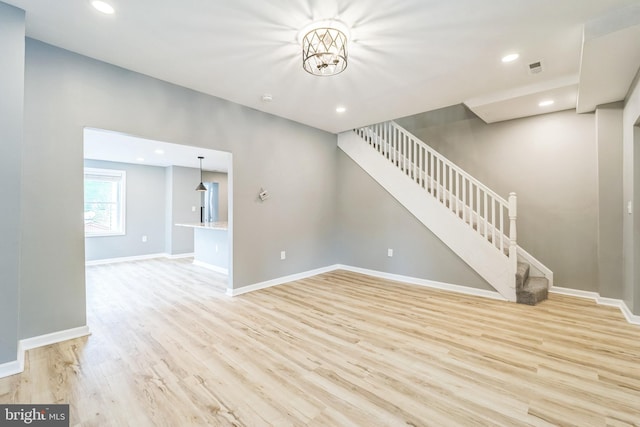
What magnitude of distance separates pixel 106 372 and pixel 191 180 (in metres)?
5.90

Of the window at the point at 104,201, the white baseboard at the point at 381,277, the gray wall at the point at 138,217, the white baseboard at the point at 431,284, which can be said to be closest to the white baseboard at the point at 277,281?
the white baseboard at the point at 381,277

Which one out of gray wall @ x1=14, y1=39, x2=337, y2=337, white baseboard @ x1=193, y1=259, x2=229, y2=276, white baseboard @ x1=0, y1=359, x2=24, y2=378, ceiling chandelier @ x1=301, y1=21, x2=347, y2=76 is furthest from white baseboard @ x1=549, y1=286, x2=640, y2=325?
white baseboard @ x1=0, y1=359, x2=24, y2=378

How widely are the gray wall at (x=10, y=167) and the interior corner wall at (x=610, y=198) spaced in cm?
588

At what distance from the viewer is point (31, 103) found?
2.27 metres

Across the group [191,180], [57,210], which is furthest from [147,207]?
[57,210]

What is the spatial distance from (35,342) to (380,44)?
13.1 ft

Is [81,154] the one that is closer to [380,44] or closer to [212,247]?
[380,44]

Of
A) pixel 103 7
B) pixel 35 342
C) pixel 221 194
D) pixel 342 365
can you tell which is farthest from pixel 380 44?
pixel 221 194

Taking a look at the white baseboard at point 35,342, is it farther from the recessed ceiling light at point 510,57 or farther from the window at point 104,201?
the recessed ceiling light at point 510,57

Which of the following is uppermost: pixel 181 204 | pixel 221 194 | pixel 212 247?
pixel 221 194

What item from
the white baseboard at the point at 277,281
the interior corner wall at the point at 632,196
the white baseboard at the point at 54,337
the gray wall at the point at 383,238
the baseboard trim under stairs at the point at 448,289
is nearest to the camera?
the white baseboard at the point at 54,337

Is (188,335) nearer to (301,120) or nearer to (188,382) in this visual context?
(188,382)

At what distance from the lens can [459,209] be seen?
4.24m

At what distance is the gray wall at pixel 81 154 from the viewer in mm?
2295
